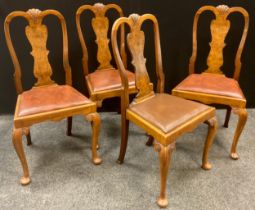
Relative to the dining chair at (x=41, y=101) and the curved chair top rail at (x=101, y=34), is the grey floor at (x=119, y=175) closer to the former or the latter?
the dining chair at (x=41, y=101)

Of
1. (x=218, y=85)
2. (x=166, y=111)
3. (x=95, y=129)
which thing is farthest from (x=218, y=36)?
(x=95, y=129)

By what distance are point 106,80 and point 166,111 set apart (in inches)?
26.3

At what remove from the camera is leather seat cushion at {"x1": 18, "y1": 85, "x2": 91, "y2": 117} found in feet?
5.74

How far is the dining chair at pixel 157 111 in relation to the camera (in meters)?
1.58

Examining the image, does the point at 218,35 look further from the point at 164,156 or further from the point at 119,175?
the point at 119,175

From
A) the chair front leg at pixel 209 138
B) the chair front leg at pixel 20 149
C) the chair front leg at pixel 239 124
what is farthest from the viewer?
the chair front leg at pixel 239 124

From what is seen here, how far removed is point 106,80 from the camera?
2.16m

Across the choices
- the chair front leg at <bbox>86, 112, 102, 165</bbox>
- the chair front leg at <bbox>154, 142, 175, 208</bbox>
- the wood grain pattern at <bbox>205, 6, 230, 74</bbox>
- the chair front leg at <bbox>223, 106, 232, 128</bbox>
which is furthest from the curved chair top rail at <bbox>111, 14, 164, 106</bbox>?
the chair front leg at <bbox>223, 106, 232, 128</bbox>

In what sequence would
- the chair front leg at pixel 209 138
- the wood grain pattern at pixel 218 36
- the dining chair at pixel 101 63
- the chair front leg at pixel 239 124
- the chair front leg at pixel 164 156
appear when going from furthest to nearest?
1. the wood grain pattern at pixel 218 36
2. the dining chair at pixel 101 63
3. the chair front leg at pixel 239 124
4. the chair front leg at pixel 209 138
5. the chair front leg at pixel 164 156

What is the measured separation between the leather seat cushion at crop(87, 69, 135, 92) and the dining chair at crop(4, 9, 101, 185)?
0.62 ft

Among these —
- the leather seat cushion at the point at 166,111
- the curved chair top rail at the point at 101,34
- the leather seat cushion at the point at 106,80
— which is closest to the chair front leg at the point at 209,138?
the leather seat cushion at the point at 166,111

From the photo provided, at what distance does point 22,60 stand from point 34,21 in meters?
0.66

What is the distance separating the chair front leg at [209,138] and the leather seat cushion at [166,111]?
12 cm

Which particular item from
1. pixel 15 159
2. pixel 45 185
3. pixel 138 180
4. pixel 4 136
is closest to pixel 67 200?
pixel 45 185
